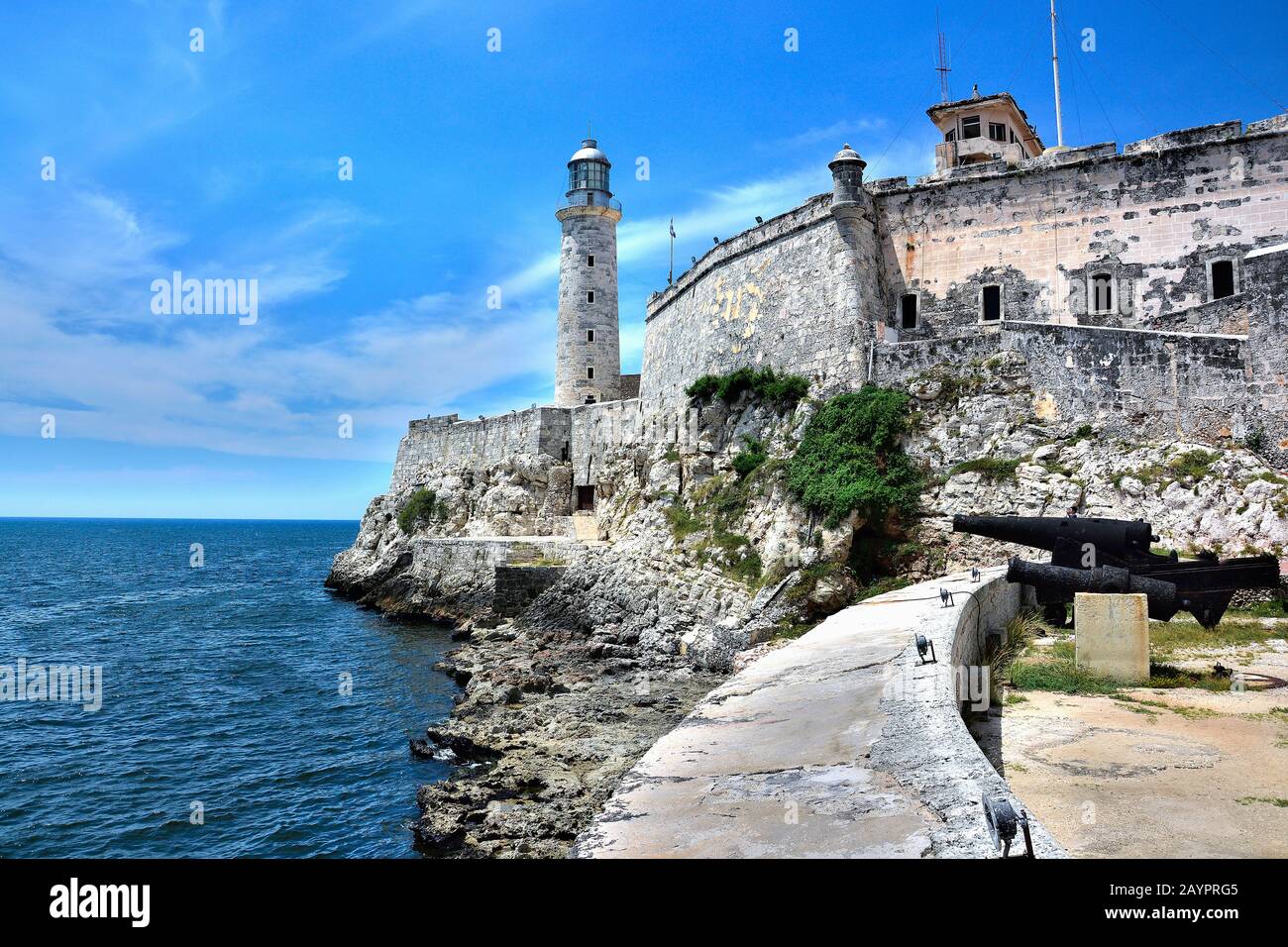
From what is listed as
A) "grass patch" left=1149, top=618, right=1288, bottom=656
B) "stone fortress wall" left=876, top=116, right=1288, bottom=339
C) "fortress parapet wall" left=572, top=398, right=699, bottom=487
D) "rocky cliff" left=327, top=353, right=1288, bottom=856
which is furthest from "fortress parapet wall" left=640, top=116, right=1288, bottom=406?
"grass patch" left=1149, top=618, right=1288, bottom=656

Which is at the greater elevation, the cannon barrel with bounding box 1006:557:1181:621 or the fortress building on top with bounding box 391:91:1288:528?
the fortress building on top with bounding box 391:91:1288:528

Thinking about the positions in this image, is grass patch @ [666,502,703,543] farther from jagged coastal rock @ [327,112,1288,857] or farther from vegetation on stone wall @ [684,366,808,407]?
vegetation on stone wall @ [684,366,808,407]

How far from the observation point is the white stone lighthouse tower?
38156 millimetres

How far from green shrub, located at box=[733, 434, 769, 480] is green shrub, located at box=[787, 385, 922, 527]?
2313 mm

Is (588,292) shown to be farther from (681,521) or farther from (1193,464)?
(1193,464)

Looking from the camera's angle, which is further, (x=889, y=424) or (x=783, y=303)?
(x=783, y=303)

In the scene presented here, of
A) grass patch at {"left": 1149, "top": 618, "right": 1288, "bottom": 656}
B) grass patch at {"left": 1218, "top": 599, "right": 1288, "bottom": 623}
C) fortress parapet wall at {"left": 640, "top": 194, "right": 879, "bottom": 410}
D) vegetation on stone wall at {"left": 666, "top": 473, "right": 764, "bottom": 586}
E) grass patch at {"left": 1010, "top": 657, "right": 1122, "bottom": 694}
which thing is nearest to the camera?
grass patch at {"left": 1010, "top": 657, "right": 1122, "bottom": 694}

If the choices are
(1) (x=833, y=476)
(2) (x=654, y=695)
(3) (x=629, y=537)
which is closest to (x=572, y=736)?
(2) (x=654, y=695)

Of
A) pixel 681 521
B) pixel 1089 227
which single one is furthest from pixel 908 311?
pixel 681 521

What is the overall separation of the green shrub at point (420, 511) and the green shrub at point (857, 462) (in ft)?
74.7

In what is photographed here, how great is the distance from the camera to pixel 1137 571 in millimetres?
10273

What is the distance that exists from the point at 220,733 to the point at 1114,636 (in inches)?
686
